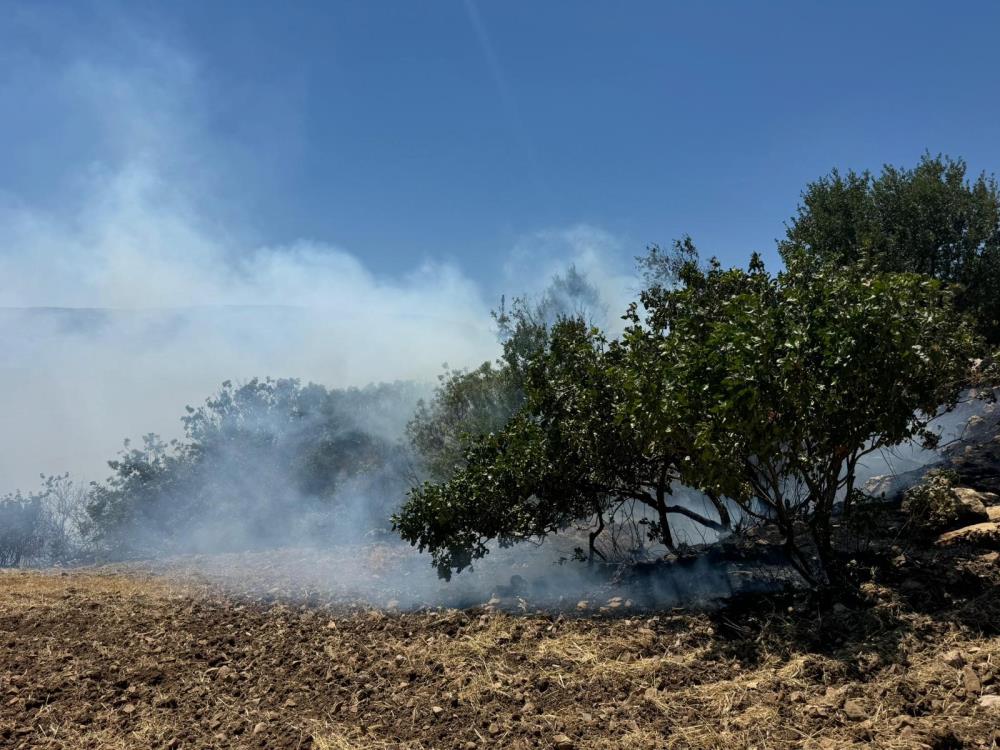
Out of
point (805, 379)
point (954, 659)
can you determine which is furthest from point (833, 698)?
point (805, 379)

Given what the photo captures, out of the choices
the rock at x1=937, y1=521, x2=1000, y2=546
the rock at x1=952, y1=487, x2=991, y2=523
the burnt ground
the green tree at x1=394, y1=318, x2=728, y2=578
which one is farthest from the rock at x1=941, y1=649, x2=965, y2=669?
A: the green tree at x1=394, y1=318, x2=728, y2=578

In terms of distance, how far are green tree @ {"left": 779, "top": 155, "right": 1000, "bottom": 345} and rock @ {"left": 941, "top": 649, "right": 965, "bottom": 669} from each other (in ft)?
37.9

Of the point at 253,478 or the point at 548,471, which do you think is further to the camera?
the point at 253,478

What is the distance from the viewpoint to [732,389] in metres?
4.34

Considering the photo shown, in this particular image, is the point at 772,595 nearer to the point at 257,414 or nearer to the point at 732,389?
the point at 732,389

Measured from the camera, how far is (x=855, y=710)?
3.44 m

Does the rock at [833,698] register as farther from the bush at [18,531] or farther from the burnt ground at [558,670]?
the bush at [18,531]

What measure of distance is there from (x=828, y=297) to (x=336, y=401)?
1826cm

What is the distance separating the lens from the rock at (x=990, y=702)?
326 cm

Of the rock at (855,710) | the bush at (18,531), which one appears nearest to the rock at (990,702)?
the rock at (855,710)

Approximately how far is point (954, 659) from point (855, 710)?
0.76 metres

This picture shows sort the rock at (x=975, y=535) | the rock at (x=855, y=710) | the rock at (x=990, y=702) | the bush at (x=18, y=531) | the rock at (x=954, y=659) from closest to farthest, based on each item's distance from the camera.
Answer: the rock at (x=990, y=702), the rock at (x=855, y=710), the rock at (x=954, y=659), the rock at (x=975, y=535), the bush at (x=18, y=531)

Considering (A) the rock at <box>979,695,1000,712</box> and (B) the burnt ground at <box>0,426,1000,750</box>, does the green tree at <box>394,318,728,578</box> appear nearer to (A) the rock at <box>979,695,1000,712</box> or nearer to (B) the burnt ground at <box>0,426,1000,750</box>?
(B) the burnt ground at <box>0,426,1000,750</box>

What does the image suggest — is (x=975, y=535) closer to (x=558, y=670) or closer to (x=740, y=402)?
(x=740, y=402)
